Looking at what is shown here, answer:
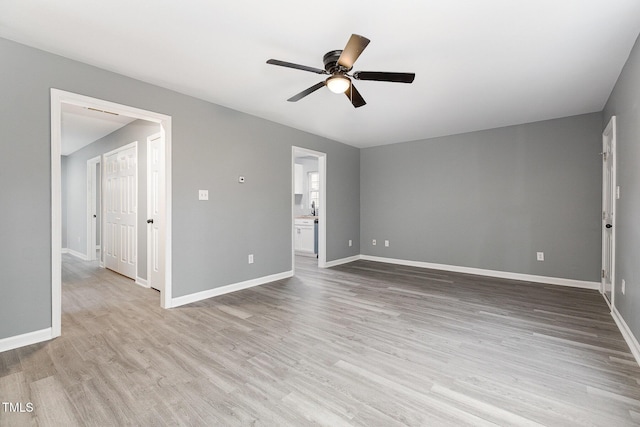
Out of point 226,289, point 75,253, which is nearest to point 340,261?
point 226,289

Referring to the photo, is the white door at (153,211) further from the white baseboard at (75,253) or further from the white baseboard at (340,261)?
the white baseboard at (75,253)

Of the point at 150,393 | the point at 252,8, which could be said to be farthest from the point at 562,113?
the point at 150,393

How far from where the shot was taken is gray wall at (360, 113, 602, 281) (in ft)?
13.4

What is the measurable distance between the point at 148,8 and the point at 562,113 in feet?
16.3

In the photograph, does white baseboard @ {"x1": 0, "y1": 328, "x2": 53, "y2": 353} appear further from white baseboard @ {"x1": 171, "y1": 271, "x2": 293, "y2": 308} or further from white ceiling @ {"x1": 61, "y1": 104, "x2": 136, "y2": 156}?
white ceiling @ {"x1": 61, "y1": 104, "x2": 136, "y2": 156}

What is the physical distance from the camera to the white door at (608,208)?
309 centimetres

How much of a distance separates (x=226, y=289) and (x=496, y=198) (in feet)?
14.5

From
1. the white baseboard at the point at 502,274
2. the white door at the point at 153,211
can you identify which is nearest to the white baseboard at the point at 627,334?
the white baseboard at the point at 502,274

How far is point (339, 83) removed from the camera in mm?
2338

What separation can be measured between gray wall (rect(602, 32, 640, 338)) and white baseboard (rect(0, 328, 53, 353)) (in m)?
4.74

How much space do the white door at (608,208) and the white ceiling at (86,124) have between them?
19.8 feet

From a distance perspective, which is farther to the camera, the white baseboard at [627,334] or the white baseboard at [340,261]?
the white baseboard at [340,261]

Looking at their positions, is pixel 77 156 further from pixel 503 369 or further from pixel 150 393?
pixel 503 369

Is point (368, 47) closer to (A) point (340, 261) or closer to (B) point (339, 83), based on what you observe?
(B) point (339, 83)
